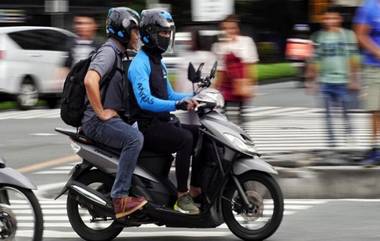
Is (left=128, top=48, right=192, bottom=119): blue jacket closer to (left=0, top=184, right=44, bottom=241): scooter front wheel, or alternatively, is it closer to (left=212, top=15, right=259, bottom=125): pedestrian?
(left=0, top=184, right=44, bottom=241): scooter front wheel

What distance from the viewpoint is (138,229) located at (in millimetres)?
7969

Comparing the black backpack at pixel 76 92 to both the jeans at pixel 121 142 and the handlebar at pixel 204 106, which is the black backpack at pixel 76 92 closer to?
the jeans at pixel 121 142

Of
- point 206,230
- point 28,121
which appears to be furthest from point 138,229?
point 28,121

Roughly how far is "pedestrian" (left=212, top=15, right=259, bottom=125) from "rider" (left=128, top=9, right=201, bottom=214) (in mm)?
4775

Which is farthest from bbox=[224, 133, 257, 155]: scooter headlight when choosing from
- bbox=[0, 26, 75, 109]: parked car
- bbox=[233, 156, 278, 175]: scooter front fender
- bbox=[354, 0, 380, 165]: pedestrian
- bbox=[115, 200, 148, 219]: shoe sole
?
bbox=[0, 26, 75, 109]: parked car

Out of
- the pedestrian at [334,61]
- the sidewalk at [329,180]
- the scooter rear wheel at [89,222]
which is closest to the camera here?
the scooter rear wheel at [89,222]

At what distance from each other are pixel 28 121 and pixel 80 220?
10789 millimetres

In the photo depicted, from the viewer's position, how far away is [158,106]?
22.6 feet

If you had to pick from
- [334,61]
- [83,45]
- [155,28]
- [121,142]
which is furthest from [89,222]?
[83,45]

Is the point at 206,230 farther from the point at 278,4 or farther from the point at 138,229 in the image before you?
the point at 278,4

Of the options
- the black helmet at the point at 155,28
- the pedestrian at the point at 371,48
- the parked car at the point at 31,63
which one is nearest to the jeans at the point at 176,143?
the black helmet at the point at 155,28

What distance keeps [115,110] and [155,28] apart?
684 mm

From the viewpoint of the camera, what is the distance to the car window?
20.1 meters

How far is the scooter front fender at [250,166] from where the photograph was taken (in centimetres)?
691
